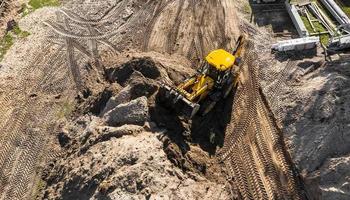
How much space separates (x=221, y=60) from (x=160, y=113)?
374 cm

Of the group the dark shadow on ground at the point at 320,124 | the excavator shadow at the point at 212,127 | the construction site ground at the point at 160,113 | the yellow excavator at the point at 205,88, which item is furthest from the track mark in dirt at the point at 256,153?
the yellow excavator at the point at 205,88

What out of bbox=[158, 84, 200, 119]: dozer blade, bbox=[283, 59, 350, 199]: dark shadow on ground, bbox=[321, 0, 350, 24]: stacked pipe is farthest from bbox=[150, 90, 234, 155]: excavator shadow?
bbox=[321, 0, 350, 24]: stacked pipe

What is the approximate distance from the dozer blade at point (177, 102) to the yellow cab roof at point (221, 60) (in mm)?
2236

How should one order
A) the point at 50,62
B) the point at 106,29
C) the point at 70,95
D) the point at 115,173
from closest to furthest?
1. the point at 115,173
2. the point at 70,95
3. the point at 50,62
4. the point at 106,29

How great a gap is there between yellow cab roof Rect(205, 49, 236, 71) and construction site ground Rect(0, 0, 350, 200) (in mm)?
2059

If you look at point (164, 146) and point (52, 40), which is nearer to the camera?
point (164, 146)

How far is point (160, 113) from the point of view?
1770 centimetres

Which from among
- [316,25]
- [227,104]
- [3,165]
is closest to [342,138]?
[227,104]

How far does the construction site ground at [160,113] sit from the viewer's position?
635 inches

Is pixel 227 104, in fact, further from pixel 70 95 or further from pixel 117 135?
pixel 70 95

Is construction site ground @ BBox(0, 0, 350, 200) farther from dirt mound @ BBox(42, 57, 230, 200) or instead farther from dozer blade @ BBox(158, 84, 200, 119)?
dozer blade @ BBox(158, 84, 200, 119)

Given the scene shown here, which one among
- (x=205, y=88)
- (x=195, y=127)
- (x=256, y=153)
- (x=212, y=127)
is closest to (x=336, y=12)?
(x=205, y=88)

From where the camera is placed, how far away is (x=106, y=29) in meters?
24.1

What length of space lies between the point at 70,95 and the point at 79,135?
3084 mm
